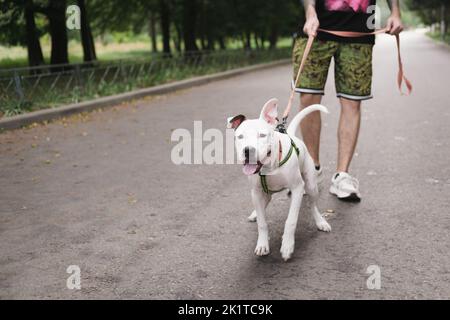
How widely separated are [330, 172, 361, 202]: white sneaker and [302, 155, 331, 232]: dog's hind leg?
0.61 m

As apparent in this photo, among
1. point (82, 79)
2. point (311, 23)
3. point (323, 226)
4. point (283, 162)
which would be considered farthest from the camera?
point (82, 79)

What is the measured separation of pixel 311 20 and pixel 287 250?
1.68 metres

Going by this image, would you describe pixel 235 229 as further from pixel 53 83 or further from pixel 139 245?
pixel 53 83

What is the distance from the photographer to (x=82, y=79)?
1180 cm

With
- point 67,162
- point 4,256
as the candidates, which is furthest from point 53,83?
point 4,256

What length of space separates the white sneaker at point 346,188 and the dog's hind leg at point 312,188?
24.2 inches

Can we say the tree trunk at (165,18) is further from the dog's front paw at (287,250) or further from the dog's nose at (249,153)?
the dog's nose at (249,153)

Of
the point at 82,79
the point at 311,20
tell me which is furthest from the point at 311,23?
the point at 82,79

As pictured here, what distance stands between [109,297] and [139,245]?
29.4 inches

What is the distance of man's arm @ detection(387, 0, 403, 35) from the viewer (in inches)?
156

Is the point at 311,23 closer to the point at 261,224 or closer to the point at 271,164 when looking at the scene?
the point at 271,164

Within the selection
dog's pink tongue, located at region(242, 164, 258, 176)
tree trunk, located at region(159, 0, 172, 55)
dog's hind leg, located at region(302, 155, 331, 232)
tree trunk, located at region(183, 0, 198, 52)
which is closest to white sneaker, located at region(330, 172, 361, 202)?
dog's hind leg, located at region(302, 155, 331, 232)

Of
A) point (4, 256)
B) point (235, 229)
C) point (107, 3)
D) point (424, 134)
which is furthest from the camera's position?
point (107, 3)

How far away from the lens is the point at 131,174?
538 centimetres
